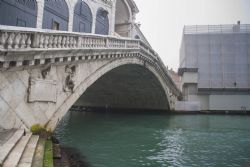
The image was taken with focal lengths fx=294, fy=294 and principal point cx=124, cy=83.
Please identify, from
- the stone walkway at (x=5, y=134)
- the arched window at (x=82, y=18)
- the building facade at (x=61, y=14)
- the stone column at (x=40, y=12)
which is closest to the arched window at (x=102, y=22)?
the building facade at (x=61, y=14)

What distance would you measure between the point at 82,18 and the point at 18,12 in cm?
492

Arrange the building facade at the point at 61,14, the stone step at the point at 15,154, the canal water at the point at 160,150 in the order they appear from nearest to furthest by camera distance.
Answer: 1. the stone step at the point at 15,154
2. the canal water at the point at 160,150
3. the building facade at the point at 61,14

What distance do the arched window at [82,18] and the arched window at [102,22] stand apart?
2.81ft

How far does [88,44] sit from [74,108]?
2246 cm

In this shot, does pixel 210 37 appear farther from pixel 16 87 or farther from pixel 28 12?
pixel 16 87

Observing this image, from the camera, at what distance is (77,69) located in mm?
11414

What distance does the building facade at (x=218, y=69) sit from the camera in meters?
34.6

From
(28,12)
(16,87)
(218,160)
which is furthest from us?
(28,12)

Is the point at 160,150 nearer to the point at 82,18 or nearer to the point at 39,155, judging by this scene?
the point at 39,155

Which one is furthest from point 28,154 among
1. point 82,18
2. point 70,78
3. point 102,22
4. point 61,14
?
point 102,22

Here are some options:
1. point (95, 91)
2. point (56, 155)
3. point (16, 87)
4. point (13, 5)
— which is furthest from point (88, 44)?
point (95, 91)

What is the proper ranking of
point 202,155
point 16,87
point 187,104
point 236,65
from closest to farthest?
point 16,87, point 202,155, point 187,104, point 236,65

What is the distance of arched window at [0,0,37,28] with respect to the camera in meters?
9.89

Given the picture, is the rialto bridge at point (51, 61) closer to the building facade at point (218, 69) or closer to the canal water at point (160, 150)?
the canal water at point (160, 150)
